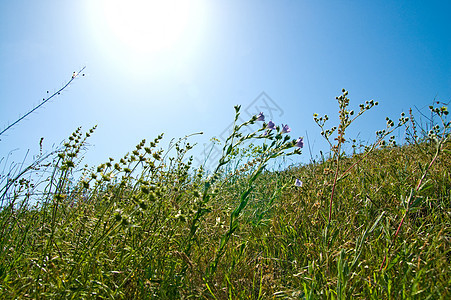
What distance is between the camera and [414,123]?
3215mm

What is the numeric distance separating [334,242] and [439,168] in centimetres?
165

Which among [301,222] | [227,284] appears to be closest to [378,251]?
[301,222]

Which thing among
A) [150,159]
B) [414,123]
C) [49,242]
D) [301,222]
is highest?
[414,123]

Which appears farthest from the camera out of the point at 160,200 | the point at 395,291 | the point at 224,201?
the point at 224,201

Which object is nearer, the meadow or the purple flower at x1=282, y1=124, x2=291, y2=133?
the meadow

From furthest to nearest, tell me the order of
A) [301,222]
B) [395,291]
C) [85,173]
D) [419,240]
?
[85,173] < [301,222] < [419,240] < [395,291]

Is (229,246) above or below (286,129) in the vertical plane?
below

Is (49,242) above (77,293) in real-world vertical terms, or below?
above

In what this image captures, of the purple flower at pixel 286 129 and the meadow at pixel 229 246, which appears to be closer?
the meadow at pixel 229 246

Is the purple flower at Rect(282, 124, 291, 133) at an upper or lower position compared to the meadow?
upper

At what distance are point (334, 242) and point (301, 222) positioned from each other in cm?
47

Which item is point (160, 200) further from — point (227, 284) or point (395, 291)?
point (395, 291)

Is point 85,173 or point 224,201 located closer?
point 85,173

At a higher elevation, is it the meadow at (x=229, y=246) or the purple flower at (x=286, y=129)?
the purple flower at (x=286, y=129)
